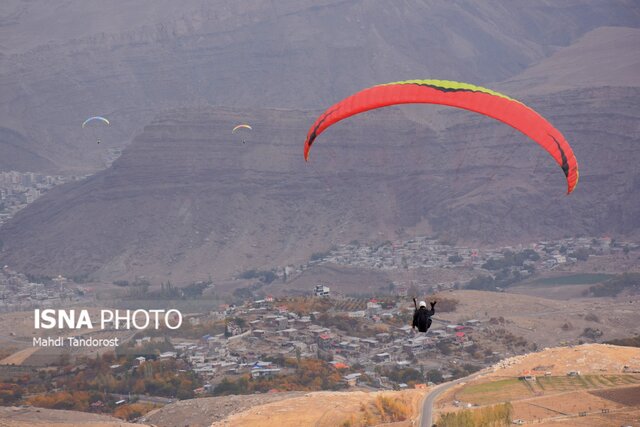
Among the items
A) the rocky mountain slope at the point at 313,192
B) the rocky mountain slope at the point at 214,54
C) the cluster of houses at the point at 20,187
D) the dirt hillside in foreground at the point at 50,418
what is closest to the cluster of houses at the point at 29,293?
the rocky mountain slope at the point at 313,192

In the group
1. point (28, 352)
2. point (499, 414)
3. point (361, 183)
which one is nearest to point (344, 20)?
point (361, 183)

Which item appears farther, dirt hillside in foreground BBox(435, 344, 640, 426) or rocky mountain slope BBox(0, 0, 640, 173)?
rocky mountain slope BBox(0, 0, 640, 173)

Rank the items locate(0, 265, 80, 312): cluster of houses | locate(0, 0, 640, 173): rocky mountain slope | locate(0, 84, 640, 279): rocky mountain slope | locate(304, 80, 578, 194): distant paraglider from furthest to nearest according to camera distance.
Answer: locate(0, 0, 640, 173): rocky mountain slope < locate(0, 84, 640, 279): rocky mountain slope < locate(0, 265, 80, 312): cluster of houses < locate(304, 80, 578, 194): distant paraglider

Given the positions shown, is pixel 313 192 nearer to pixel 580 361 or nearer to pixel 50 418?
pixel 50 418

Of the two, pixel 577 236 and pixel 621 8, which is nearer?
pixel 577 236

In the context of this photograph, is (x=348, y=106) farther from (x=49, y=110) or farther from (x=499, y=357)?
(x=49, y=110)

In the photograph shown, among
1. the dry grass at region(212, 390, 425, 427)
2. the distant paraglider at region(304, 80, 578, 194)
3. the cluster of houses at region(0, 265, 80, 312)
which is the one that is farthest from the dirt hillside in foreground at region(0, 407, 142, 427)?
the cluster of houses at region(0, 265, 80, 312)

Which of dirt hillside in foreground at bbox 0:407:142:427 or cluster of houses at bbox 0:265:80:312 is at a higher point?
cluster of houses at bbox 0:265:80:312

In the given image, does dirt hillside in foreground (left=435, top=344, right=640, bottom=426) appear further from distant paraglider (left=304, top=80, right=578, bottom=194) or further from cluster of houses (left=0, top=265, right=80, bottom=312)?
cluster of houses (left=0, top=265, right=80, bottom=312)
